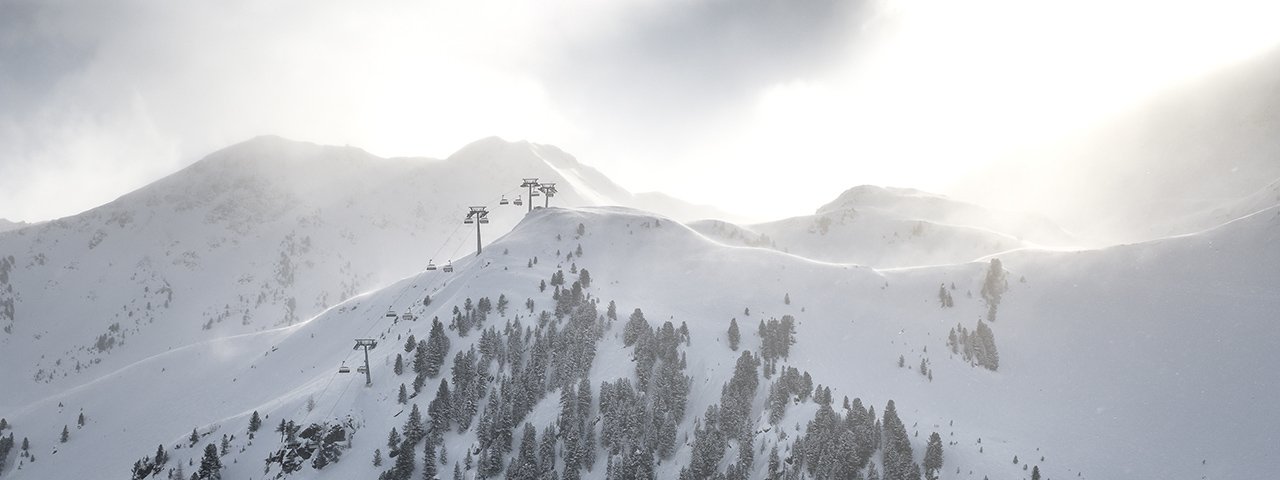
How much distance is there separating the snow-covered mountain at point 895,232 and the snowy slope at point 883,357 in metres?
38.6

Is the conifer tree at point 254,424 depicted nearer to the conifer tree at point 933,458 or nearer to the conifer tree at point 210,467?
the conifer tree at point 210,467

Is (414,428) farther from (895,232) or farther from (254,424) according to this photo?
(895,232)

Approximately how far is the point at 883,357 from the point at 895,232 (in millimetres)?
85642

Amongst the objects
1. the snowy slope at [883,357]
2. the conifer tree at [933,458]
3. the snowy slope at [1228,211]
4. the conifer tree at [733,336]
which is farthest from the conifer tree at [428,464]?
the snowy slope at [1228,211]

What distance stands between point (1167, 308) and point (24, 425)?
177 meters

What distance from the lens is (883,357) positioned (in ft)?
271

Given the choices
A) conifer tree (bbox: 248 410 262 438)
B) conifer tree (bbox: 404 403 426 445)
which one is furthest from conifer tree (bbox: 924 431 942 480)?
conifer tree (bbox: 248 410 262 438)

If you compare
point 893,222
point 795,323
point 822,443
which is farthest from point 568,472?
point 893,222

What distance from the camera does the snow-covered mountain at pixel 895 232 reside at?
14350 cm

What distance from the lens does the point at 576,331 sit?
7662cm

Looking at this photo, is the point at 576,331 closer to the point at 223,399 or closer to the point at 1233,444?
the point at 223,399

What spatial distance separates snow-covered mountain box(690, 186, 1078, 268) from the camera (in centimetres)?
14350

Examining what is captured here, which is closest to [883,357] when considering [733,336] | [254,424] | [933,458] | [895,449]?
[733,336]

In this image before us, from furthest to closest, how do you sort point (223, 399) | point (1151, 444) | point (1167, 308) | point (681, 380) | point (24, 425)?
point (24, 425) → point (223, 399) → point (1167, 308) → point (681, 380) → point (1151, 444)
